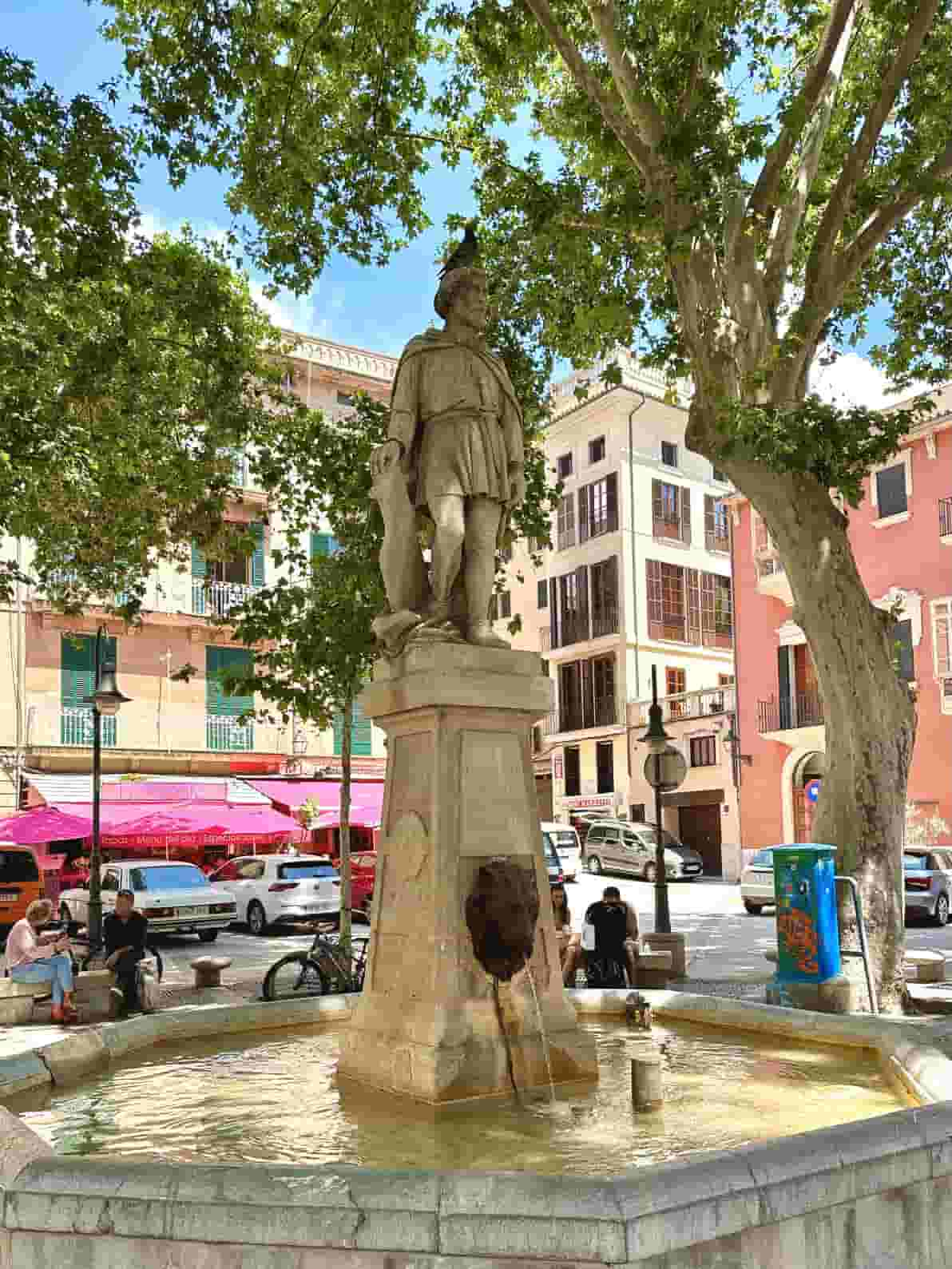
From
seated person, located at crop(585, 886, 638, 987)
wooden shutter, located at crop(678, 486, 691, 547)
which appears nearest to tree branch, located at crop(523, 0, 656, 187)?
seated person, located at crop(585, 886, 638, 987)

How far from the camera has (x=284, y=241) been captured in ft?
42.9

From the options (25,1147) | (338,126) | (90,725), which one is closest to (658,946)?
(338,126)

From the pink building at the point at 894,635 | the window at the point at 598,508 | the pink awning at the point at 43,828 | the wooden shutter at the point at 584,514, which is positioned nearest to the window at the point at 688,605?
the window at the point at 598,508

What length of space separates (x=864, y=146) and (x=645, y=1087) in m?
9.86

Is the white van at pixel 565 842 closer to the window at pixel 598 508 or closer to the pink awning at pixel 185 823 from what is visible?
the pink awning at pixel 185 823

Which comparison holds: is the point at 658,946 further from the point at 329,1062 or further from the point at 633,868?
the point at 633,868

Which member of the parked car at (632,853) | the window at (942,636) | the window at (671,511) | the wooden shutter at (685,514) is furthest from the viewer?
the wooden shutter at (685,514)

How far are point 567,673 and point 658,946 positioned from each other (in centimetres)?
3064

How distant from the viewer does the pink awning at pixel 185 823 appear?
75.4ft

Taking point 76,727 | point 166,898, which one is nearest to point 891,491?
point 166,898

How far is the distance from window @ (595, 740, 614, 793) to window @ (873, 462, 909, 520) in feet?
46.3

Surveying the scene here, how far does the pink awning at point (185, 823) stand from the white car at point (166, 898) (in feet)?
6.73

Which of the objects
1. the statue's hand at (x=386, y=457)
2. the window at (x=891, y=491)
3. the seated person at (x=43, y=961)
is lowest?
the seated person at (x=43, y=961)

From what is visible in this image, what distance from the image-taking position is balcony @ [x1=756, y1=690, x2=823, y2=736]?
3362 cm
